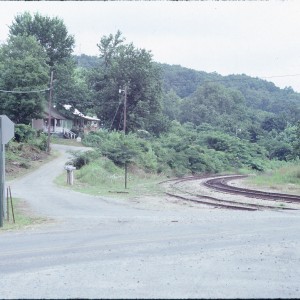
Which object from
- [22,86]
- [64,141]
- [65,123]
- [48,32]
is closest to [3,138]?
[22,86]

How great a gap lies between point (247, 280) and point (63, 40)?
2685 inches

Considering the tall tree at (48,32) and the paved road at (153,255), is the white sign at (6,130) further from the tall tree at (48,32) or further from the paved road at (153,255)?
the tall tree at (48,32)

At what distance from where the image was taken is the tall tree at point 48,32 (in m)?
71.2

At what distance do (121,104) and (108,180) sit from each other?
116 ft

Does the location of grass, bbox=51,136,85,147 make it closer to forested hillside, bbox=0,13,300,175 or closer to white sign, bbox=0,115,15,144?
forested hillside, bbox=0,13,300,175

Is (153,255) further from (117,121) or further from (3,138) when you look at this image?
(117,121)

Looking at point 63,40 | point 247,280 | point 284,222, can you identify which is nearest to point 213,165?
point 63,40

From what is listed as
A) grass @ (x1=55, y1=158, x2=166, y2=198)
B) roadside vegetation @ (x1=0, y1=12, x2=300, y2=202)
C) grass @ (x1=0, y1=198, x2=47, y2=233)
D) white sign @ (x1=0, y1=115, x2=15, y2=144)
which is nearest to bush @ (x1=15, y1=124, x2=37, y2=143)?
roadside vegetation @ (x1=0, y1=12, x2=300, y2=202)

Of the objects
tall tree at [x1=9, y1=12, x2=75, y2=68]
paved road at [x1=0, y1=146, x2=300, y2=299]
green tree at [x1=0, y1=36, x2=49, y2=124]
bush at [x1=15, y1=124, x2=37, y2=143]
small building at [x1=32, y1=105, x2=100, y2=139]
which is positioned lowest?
paved road at [x1=0, y1=146, x2=300, y2=299]

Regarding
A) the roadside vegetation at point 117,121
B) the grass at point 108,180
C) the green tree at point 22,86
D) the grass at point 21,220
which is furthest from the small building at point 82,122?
the grass at point 21,220

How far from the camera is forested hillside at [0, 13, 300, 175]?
51.5 meters

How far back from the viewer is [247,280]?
8.15 meters

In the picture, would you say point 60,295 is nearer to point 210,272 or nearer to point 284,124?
point 210,272

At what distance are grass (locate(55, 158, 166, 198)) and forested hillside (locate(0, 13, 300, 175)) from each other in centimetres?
237
